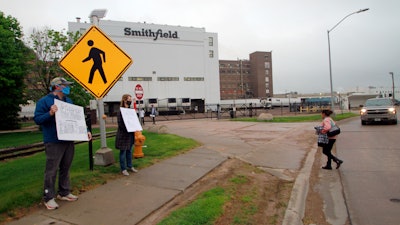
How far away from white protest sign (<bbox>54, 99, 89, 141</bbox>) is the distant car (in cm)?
2033

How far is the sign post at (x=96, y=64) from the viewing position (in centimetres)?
635

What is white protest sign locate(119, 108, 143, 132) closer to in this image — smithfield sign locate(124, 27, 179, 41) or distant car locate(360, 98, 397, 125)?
distant car locate(360, 98, 397, 125)

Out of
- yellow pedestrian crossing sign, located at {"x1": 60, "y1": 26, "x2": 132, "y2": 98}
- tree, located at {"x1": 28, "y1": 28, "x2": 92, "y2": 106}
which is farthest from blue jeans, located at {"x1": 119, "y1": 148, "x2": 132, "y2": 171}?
tree, located at {"x1": 28, "y1": 28, "x2": 92, "y2": 106}

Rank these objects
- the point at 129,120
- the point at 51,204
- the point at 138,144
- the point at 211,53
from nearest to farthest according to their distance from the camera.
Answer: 1. the point at 51,204
2. the point at 129,120
3. the point at 138,144
4. the point at 211,53

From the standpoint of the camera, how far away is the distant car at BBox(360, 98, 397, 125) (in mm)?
19641

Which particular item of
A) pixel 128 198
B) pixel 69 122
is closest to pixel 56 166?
pixel 69 122

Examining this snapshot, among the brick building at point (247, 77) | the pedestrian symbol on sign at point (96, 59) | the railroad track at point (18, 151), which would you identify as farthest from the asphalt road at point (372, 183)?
the brick building at point (247, 77)

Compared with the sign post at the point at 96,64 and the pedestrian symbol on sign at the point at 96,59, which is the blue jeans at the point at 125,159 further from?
the pedestrian symbol on sign at the point at 96,59

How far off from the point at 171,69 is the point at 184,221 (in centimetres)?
5851

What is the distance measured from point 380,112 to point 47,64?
2484 cm

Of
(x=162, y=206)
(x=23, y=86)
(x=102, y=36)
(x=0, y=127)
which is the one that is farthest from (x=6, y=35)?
(x=162, y=206)

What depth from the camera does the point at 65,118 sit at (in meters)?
4.73

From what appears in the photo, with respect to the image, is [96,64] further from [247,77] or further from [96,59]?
[247,77]

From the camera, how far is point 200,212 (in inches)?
167
